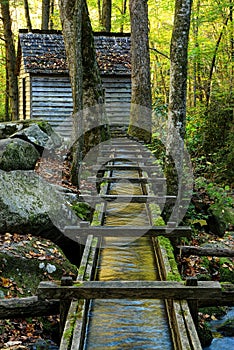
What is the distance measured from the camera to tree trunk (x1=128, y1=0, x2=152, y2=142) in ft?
53.9

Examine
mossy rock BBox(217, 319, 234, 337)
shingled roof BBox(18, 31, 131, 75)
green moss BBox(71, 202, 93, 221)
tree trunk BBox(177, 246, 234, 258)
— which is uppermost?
shingled roof BBox(18, 31, 131, 75)

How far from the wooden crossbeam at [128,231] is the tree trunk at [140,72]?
993 cm

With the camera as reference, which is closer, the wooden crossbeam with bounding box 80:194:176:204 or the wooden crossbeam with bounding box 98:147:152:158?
the wooden crossbeam with bounding box 80:194:176:204

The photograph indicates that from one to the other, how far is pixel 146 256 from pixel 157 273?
70cm

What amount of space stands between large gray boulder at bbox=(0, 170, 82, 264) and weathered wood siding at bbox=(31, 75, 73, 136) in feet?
36.9

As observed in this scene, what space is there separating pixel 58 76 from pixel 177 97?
34.5ft

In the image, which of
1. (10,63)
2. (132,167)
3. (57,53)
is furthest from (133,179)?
(10,63)

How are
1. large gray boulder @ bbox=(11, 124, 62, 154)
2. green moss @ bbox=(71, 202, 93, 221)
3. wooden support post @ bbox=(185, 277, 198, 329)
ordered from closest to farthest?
wooden support post @ bbox=(185, 277, 198, 329) → green moss @ bbox=(71, 202, 93, 221) → large gray boulder @ bbox=(11, 124, 62, 154)

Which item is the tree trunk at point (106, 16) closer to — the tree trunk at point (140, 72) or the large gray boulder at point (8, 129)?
the tree trunk at point (140, 72)

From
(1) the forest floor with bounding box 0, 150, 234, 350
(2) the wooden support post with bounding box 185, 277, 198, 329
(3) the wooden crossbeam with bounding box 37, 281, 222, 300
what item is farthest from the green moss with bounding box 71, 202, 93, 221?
(2) the wooden support post with bounding box 185, 277, 198, 329

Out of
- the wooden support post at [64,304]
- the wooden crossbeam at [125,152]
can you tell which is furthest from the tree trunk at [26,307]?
the wooden crossbeam at [125,152]

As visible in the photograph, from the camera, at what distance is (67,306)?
5.11 meters

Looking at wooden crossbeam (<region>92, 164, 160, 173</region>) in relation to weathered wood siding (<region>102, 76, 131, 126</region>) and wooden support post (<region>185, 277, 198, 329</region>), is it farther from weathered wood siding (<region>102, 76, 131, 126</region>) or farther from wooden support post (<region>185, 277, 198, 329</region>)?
weathered wood siding (<region>102, 76, 131, 126</region>)

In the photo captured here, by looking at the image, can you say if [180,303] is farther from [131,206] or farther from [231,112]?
[231,112]
